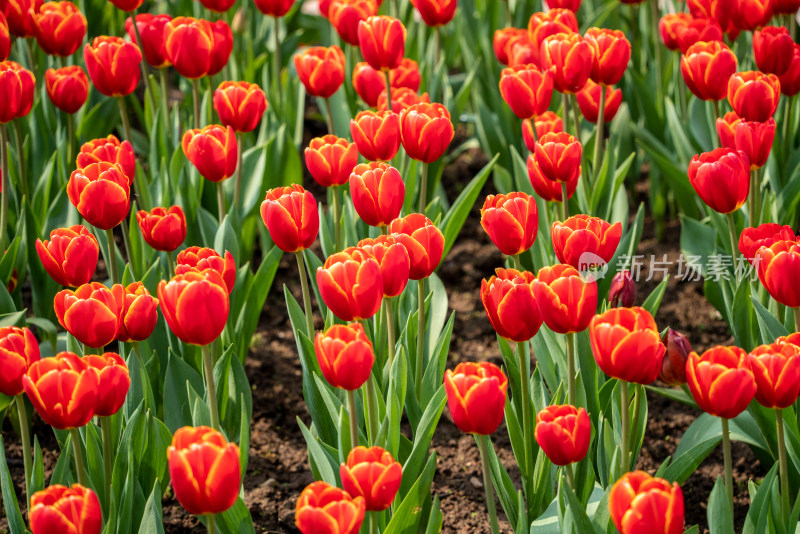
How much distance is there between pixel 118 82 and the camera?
8.87ft

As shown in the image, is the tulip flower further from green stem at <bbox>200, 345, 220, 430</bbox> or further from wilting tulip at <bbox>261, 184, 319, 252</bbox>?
green stem at <bbox>200, 345, 220, 430</bbox>

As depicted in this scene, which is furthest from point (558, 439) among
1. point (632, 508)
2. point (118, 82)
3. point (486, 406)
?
point (118, 82)

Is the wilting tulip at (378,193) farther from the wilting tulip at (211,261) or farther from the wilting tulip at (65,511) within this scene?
the wilting tulip at (65,511)

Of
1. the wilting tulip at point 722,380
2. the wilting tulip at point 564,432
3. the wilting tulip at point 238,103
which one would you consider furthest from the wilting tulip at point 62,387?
the wilting tulip at point 238,103

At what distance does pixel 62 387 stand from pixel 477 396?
2.12ft

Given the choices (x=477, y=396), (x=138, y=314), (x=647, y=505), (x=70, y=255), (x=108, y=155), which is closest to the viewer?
(x=647, y=505)

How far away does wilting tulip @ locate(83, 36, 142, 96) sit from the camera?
105 inches

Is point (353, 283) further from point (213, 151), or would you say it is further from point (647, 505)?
point (213, 151)

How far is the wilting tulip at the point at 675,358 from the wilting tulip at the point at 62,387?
101 cm

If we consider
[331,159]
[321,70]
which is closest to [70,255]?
[331,159]

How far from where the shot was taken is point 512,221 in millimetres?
1932

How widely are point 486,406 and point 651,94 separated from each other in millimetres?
2276

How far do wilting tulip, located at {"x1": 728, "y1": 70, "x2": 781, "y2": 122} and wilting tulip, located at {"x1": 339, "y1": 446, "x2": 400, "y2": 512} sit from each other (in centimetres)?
151

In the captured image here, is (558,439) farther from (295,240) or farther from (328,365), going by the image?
(295,240)
